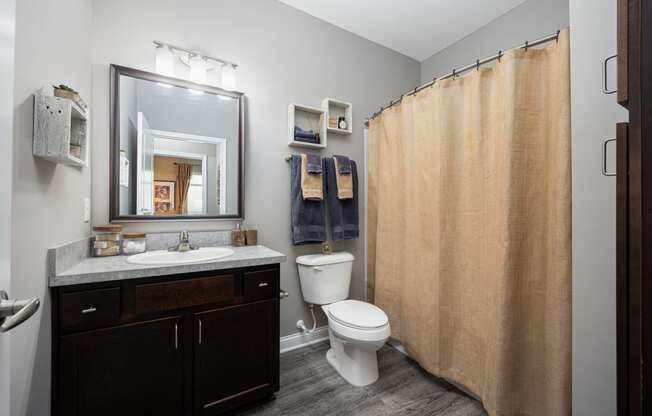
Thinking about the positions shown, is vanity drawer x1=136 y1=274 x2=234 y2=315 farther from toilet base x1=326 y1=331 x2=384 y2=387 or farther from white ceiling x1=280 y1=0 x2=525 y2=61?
white ceiling x1=280 y1=0 x2=525 y2=61

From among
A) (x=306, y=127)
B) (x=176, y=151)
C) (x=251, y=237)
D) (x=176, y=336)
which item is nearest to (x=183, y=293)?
(x=176, y=336)

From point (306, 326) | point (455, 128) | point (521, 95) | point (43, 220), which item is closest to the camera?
point (43, 220)

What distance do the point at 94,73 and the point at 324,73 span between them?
60.0 inches

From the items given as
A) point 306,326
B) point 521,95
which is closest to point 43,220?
point 306,326

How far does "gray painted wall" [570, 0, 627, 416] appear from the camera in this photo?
943 mm


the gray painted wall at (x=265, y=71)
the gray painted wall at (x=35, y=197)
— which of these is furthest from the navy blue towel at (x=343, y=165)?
the gray painted wall at (x=35, y=197)

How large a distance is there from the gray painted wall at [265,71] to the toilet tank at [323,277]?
117 millimetres

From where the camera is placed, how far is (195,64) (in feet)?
5.53

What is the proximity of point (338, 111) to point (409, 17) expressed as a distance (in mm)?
924

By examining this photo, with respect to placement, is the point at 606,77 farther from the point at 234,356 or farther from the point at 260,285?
the point at 234,356

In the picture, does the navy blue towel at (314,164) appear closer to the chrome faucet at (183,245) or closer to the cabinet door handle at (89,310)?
the chrome faucet at (183,245)

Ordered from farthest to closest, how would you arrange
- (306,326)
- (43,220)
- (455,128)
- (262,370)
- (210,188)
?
(306,326), (210,188), (455,128), (262,370), (43,220)

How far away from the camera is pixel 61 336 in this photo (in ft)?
3.36

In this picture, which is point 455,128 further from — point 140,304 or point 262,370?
point 140,304
